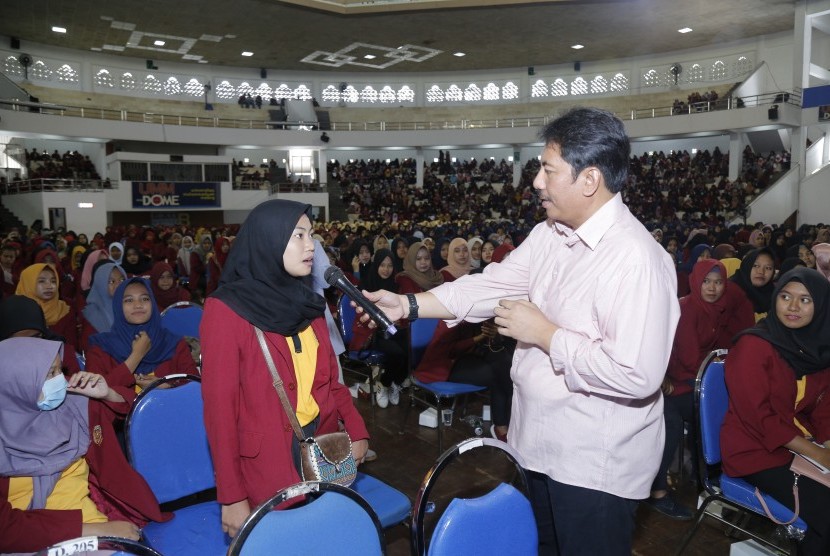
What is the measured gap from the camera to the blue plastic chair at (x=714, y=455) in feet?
7.99

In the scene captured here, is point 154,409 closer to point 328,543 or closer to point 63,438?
point 63,438

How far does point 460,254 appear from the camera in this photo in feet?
18.8

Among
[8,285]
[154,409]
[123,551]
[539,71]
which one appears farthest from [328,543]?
[539,71]

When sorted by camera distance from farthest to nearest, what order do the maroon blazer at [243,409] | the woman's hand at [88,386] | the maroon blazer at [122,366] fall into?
A: the maroon blazer at [122,366], the woman's hand at [88,386], the maroon blazer at [243,409]

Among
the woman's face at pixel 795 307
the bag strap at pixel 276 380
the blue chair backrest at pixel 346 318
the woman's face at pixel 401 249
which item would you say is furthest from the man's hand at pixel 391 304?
the woman's face at pixel 401 249

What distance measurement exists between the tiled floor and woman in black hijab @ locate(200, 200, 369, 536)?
44.4 inches

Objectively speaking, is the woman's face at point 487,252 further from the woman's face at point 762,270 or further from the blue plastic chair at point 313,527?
the blue plastic chair at point 313,527

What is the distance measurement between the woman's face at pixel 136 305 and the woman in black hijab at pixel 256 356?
159cm

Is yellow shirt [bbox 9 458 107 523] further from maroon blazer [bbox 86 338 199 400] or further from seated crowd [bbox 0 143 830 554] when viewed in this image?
maroon blazer [bbox 86 338 199 400]

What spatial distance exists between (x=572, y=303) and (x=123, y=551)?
1.25m

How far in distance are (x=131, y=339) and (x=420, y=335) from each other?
1884 mm

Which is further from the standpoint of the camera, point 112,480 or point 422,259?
point 422,259

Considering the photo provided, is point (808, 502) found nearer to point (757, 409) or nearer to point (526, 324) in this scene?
point (757, 409)

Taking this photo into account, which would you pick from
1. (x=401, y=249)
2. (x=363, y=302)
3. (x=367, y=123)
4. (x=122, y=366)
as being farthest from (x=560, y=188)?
(x=367, y=123)
